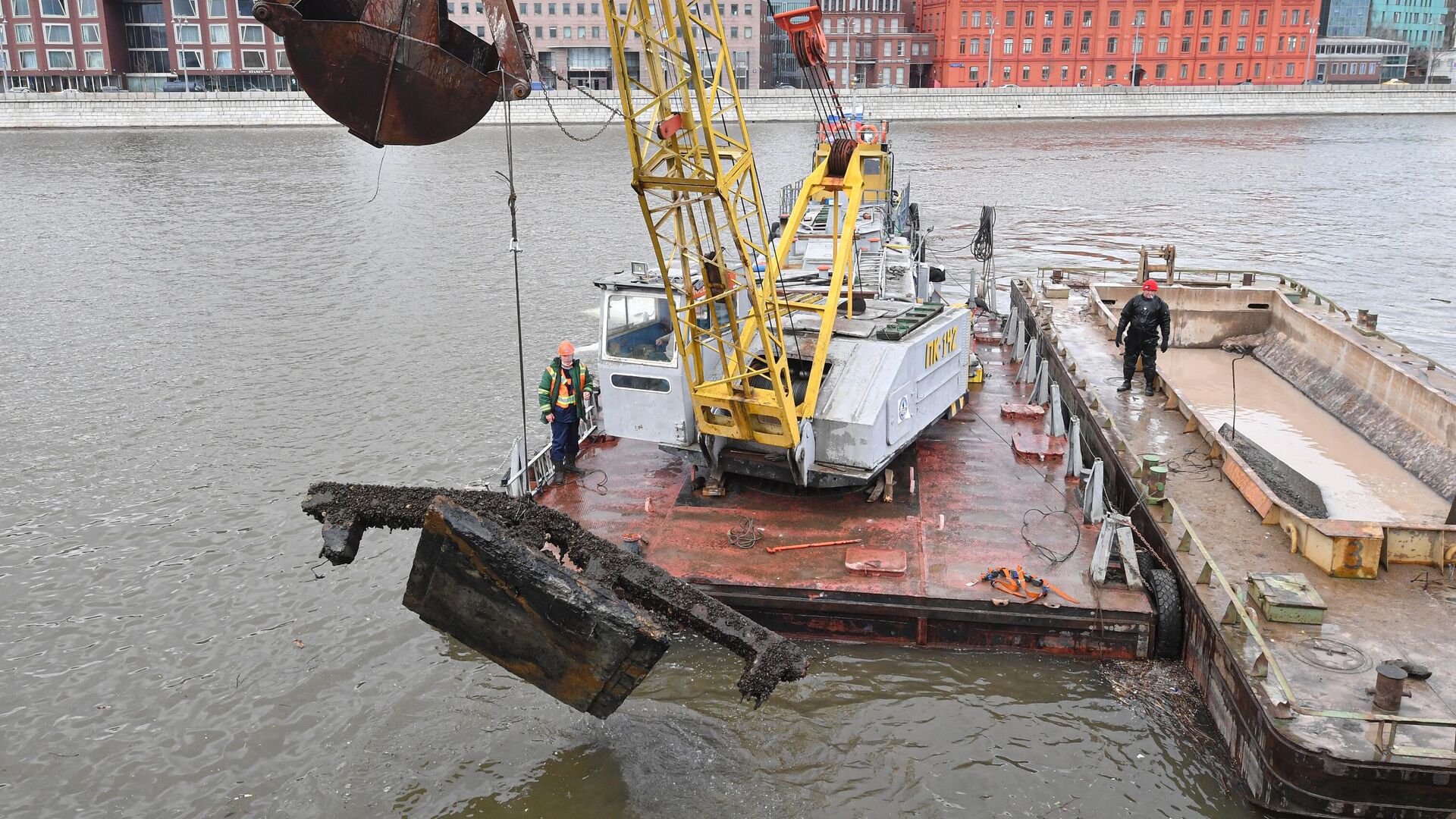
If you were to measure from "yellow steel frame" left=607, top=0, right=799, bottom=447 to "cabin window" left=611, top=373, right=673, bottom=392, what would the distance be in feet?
1.39

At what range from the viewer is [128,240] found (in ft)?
114

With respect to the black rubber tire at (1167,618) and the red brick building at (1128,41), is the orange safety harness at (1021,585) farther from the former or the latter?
the red brick building at (1128,41)

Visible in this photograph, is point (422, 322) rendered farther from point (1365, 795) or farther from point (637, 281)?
point (1365, 795)

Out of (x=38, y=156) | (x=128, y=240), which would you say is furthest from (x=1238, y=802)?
(x=38, y=156)

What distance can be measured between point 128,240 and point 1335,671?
3782 cm

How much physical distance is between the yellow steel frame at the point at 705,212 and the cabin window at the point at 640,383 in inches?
16.7

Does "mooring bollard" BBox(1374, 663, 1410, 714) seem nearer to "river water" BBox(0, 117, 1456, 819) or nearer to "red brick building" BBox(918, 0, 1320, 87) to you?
"river water" BBox(0, 117, 1456, 819)

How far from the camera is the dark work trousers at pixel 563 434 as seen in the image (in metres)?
12.3

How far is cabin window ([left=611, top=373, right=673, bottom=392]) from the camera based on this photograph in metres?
11.4

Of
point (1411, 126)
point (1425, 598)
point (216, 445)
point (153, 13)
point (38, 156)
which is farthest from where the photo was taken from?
point (153, 13)

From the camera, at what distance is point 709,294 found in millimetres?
10727

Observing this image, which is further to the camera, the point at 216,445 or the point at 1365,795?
the point at 216,445

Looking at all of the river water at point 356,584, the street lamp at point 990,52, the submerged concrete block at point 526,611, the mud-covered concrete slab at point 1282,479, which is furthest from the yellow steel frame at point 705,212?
the street lamp at point 990,52

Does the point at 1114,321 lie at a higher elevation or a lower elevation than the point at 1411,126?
lower
